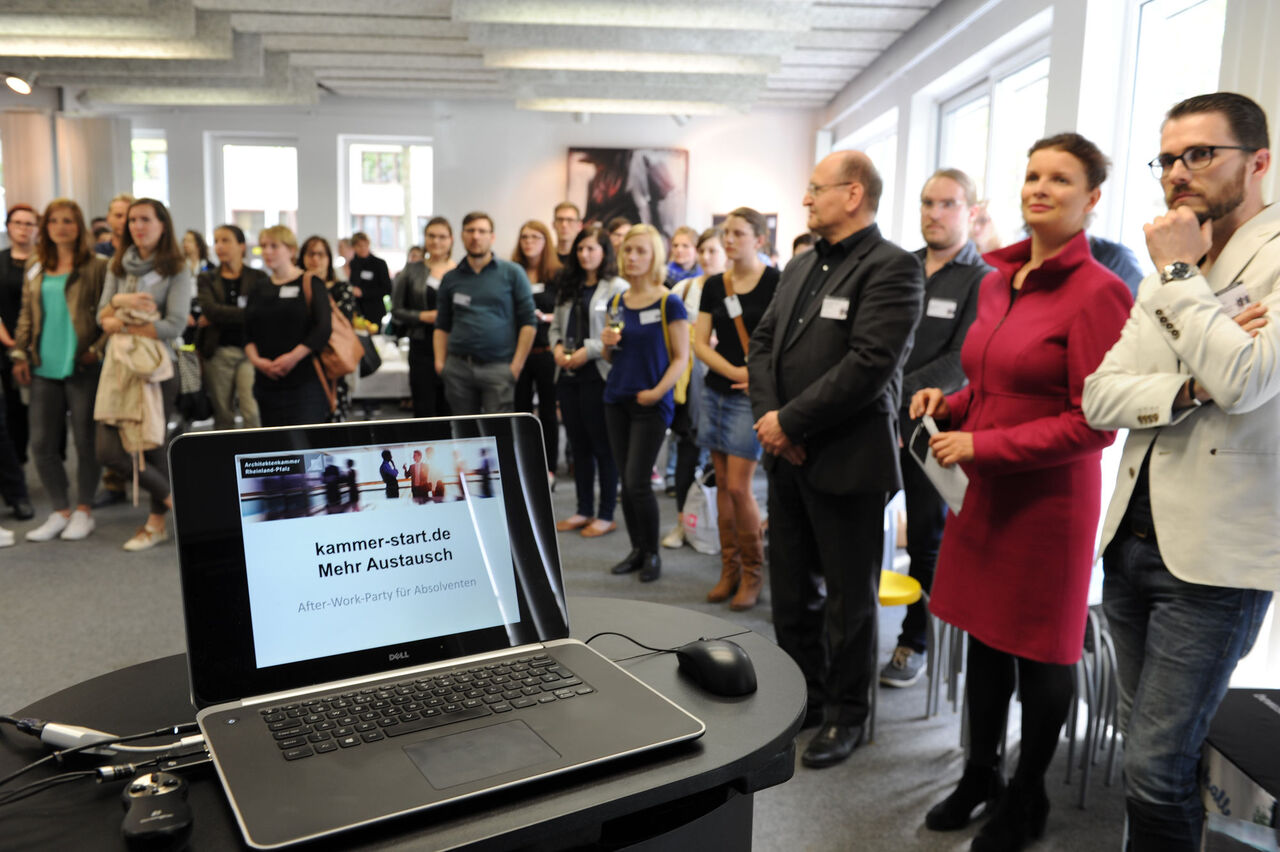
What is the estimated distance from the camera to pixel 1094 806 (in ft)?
7.38

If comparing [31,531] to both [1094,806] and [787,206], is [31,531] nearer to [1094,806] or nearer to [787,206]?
[1094,806]

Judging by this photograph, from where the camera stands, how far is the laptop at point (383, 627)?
0.84 meters

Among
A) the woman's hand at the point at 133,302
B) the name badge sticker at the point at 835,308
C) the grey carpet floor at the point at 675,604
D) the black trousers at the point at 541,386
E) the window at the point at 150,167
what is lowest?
the grey carpet floor at the point at 675,604

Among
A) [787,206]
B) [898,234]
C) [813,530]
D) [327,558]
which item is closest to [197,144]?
[787,206]

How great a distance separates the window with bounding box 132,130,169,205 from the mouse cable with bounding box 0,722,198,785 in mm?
11547

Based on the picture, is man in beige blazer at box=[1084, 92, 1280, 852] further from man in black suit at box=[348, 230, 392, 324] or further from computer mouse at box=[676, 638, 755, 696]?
man in black suit at box=[348, 230, 392, 324]

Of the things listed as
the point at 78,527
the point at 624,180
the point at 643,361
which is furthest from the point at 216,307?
the point at 624,180

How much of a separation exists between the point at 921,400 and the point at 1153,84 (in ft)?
9.65

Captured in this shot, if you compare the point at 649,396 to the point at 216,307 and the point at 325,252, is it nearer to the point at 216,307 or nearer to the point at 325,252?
the point at 216,307

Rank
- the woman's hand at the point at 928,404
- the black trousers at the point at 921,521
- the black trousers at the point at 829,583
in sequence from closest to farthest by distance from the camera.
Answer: the woman's hand at the point at 928,404 < the black trousers at the point at 829,583 < the black trousers at the point at 921,521

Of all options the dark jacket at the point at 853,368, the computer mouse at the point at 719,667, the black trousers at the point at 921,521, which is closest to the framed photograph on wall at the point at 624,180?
the black trousers at the point at 921,521

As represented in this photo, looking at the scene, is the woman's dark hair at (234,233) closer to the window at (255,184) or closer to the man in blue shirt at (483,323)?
the man in blue shirt at (483,323)

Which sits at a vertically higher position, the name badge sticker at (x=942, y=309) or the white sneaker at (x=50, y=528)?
the name badge sticker at (x=942, y=309)

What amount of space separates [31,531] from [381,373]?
3431 millimetres
